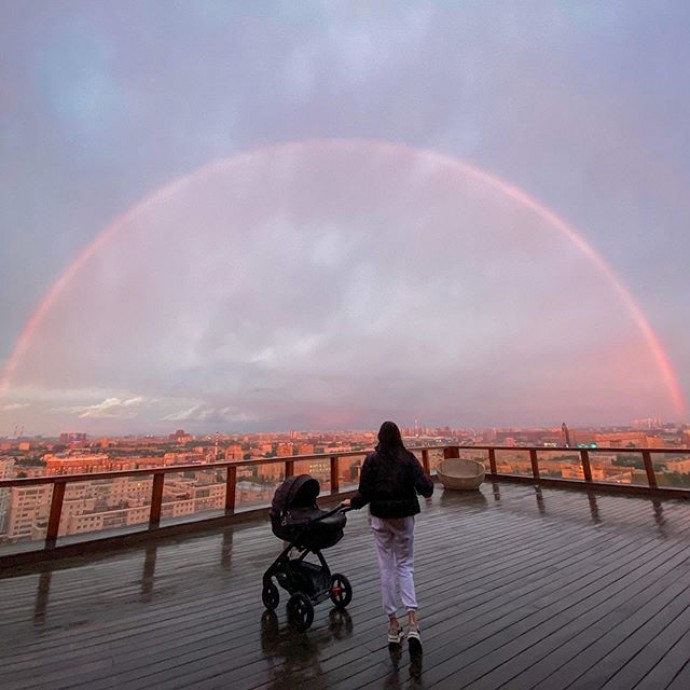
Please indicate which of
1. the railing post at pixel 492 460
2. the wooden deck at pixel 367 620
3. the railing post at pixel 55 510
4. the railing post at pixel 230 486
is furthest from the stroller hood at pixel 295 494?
the railing post at pixel 492 460

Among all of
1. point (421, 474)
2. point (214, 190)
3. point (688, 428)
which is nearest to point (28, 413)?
point (214, 190)

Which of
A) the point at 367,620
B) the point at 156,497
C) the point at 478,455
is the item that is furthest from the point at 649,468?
the point at 156,497

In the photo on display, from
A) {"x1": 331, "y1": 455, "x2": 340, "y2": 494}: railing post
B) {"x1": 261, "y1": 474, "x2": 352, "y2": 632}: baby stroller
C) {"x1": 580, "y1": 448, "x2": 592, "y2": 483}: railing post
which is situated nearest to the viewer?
{"x1": 261, "y1": 474, "x2": 352, "y2": 632}: baby stroller

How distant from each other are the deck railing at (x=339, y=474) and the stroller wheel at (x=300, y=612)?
3.49 meters

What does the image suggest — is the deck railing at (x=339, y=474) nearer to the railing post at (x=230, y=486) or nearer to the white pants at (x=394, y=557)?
the railing post at (x=230, y=486)

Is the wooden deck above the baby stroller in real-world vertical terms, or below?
below

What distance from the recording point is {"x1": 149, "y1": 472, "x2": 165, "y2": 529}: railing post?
537cm

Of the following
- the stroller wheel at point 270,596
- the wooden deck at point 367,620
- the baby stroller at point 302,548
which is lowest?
the wooden deck at point 367,620

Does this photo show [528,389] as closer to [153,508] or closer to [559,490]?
[559,490]

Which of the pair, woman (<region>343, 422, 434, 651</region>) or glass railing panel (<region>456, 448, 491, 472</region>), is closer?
woman (<region>343, 422, 434, 651</region>)

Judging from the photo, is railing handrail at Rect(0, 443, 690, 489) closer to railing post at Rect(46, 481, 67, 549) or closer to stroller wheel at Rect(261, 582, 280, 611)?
railing post at Rect(46, 481, 67, 549)

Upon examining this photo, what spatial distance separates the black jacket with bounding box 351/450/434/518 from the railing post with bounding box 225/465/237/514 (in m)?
4.44

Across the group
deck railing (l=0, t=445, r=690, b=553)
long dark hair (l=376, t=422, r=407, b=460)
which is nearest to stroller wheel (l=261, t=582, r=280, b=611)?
long dark hair (l=376, t=422, r=407, b=460)

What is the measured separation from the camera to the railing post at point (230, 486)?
20.4 feet
